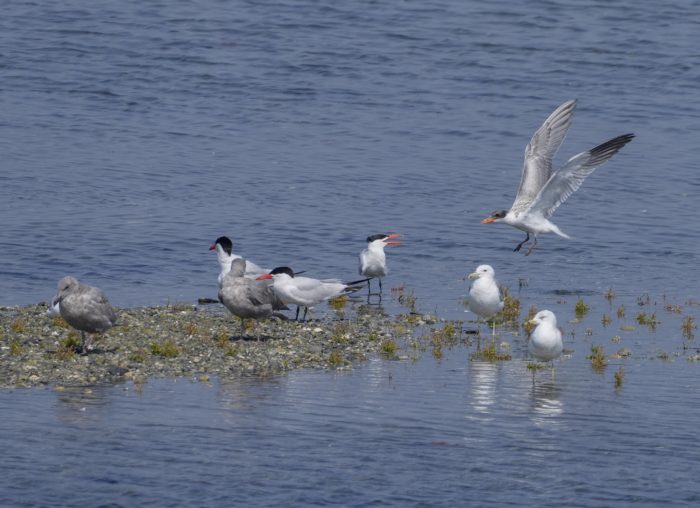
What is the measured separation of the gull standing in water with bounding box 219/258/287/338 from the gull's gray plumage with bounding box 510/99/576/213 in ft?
19.5

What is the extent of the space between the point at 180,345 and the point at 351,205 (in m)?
11.5

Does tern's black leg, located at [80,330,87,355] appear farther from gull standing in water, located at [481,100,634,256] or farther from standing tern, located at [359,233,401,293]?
gull standing in water, located at [481,100,634,256]

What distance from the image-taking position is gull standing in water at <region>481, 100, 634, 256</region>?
66.7 feet

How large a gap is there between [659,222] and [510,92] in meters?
11.8

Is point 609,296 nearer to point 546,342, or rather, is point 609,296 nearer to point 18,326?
point 546,342

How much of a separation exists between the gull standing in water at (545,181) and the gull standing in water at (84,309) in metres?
7.80

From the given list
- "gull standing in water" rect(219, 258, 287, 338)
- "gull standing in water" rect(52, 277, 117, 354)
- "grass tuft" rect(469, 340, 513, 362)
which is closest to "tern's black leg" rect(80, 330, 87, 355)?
"gull standing in water" rect(52, 277, 117, 354)

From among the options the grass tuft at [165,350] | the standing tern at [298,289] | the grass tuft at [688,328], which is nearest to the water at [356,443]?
the grass tuft at [165,350]

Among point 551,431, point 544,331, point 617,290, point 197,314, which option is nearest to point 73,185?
point 197,314

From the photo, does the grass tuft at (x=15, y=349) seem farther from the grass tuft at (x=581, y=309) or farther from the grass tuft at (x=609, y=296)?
the grass tuft at (x=609, y=296)

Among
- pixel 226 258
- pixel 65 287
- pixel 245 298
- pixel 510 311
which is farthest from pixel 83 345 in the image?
pixel 510 311

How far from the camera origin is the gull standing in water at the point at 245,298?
16.8 m

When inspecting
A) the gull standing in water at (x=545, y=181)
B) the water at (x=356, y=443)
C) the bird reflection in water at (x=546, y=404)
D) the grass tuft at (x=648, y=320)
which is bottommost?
the water at (x=356, y=443)

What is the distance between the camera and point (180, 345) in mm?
15805
